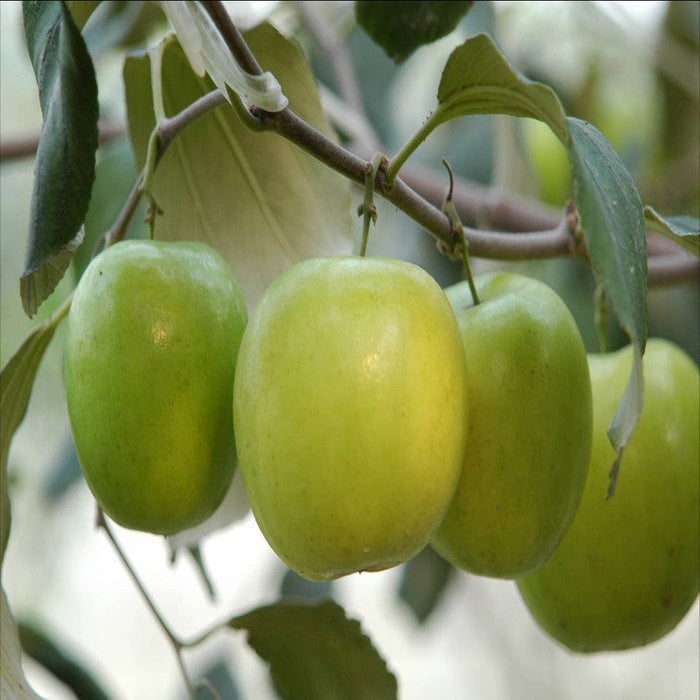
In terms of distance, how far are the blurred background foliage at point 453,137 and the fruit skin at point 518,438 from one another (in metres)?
0.48

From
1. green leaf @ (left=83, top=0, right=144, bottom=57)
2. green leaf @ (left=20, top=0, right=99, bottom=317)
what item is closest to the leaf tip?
green leaf @ (left=20, top=0, right=99, bottom=317)

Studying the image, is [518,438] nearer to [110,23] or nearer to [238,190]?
[238,190]

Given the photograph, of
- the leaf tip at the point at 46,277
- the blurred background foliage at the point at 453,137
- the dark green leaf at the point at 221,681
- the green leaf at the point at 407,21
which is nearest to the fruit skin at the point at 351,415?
the leaf tip at the point at 46,277

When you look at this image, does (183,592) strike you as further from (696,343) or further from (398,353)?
(398,353)

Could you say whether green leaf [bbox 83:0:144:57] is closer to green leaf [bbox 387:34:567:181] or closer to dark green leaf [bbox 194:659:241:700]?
green leaf [bbox 387:34:567:181]

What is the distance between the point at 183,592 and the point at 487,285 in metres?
2.23

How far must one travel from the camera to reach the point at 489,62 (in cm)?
51

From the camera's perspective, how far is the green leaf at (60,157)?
48cm

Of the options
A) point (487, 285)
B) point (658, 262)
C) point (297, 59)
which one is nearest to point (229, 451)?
point (487, 285)

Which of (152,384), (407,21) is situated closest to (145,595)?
(152,384)

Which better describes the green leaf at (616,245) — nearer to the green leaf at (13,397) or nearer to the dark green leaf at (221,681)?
the green leaf at (13,397)

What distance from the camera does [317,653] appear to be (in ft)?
2.55

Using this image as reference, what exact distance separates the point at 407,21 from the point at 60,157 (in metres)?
0.40

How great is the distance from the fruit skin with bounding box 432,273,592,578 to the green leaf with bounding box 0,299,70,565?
11.7 inches
